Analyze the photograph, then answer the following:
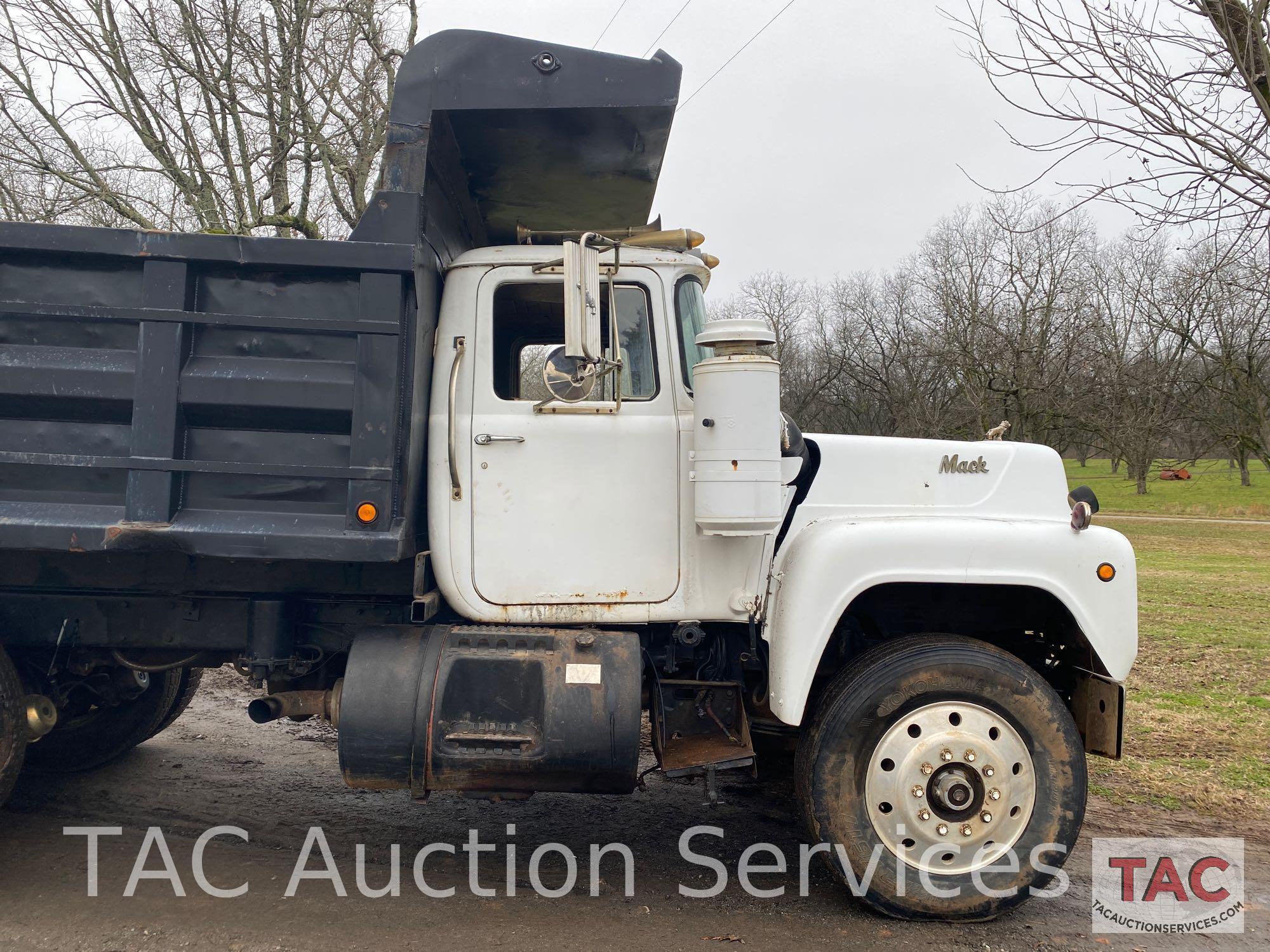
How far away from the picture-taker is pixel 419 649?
3.71 metres

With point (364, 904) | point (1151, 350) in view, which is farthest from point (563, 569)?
point (1151, 350)

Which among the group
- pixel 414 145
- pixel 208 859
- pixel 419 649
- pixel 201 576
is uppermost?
pixel 414 145

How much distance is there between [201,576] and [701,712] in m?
2.16

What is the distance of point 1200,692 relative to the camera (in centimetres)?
694

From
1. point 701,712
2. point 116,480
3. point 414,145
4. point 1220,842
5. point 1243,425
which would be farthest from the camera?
point 1243,425

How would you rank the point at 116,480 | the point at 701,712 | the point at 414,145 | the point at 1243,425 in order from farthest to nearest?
the point at 1243,425
the point at 701,712
the point at 414,145
the point at 116,480

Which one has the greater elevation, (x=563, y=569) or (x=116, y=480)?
(x=116, y=480)

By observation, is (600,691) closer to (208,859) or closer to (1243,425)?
(208,859)

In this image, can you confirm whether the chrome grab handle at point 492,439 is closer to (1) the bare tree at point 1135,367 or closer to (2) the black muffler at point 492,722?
(2) the black muffler at point 492,722

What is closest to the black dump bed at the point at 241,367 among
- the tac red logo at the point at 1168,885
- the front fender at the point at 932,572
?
the front fender at the point at 932,572

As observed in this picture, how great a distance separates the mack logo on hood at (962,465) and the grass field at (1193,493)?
70.6 feet

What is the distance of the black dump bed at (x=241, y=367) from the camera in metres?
3.42

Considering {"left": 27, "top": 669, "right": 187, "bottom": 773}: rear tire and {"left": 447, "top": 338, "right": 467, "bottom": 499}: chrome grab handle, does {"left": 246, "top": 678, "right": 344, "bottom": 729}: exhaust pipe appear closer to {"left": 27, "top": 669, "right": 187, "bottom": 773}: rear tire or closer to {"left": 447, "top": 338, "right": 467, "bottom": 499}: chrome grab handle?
{"left": 447, "top": 338, "right": 467, "bottom": 499}: chrome grab handle

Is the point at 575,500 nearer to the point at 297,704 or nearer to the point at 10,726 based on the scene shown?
the point at 297,704
